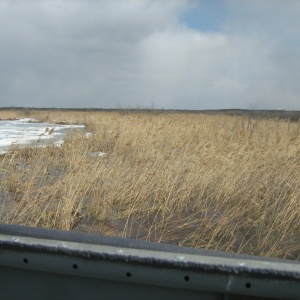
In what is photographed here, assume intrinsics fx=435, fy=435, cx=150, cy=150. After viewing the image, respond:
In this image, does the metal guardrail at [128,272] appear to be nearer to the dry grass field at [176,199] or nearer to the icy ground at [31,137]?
the dry grass field at [176,199]

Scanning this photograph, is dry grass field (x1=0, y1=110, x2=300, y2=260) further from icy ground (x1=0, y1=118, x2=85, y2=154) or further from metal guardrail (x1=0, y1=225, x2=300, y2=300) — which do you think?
metal guardrail (x1=0, y1=225, x2=300, y2=300)

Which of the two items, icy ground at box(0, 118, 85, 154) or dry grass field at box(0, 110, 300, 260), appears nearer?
dry grass field at box(0, 110, 300, 260)

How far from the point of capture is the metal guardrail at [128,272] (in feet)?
6.18

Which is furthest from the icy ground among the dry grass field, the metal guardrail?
the metal guardrail

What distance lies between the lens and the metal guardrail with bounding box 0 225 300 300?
1.88 meters

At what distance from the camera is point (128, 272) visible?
6.47 ft

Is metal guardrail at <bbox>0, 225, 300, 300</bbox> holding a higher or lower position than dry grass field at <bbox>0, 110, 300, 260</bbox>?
higher

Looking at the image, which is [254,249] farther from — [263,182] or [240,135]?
[240,135]

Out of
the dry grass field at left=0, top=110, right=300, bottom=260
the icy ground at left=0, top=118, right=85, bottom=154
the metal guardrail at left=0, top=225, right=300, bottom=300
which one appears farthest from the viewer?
the icy ground at left=0, top=118, right=85, bottom=154

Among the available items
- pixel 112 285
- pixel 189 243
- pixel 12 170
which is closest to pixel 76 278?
pixel 112 285

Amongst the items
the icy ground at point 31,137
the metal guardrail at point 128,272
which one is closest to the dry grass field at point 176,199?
the icy ground at point 31,137

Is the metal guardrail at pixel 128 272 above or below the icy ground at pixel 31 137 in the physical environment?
above

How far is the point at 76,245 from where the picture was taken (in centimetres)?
204

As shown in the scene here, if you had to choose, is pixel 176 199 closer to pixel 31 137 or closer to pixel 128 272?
pixel 128 272
